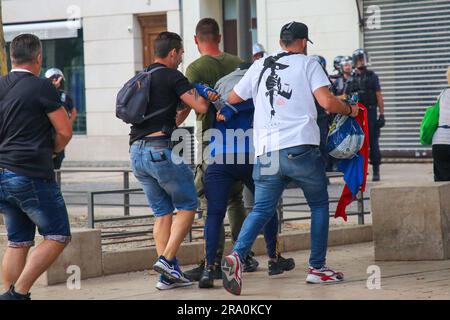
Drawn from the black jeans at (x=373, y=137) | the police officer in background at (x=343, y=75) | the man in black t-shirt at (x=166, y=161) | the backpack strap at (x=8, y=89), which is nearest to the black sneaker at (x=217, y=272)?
the man in black t-shirt at (x=166, y=161)

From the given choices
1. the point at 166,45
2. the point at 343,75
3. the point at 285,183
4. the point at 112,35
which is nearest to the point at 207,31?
the point at 166,45

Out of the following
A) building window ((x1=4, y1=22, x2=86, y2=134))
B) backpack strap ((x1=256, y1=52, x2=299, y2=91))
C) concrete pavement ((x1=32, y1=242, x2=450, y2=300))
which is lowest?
concrete pavement ((x1=32, y1=242, x2=450, y2=300))

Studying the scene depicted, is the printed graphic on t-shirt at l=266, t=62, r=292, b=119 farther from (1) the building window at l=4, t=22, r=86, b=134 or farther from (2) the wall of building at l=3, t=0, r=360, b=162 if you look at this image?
(1) the building window at l=4, t=22, r=86, b=134

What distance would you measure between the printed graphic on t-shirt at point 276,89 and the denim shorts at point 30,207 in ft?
5.59

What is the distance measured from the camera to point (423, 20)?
2227 cm

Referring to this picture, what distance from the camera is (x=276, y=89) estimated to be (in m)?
8.95

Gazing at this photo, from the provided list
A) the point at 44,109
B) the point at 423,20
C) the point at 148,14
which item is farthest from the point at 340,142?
the point at 148,14

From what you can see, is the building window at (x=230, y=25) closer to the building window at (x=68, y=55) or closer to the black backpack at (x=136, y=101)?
the building window at (x=68, y=55)

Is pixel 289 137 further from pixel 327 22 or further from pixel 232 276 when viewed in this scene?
pixel 327 22

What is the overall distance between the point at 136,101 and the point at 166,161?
0.49m

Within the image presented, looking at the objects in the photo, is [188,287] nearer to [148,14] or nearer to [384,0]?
[384,0]

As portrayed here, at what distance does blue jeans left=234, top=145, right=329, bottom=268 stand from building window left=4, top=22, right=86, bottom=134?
18487mm

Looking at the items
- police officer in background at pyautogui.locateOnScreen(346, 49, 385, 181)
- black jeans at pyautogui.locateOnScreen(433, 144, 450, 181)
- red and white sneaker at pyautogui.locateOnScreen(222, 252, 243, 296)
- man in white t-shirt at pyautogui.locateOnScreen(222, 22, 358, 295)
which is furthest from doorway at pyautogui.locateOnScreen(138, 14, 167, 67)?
red and white sneaker at pyautogui.locateOnScreen(222, 252, 243, 296)

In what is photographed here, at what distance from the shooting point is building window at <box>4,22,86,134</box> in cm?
2730
